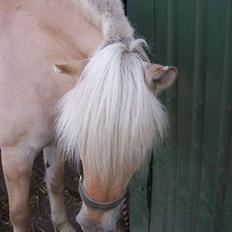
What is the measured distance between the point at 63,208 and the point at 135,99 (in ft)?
4.75

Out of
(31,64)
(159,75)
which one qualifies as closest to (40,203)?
(31,64)

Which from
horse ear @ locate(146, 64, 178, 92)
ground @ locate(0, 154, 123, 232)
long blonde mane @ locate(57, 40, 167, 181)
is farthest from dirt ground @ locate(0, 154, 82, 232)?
horse ear @ locate(146, 64, 178, 92)

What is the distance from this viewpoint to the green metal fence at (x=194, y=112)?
1.95 m

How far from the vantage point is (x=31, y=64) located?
2.06m

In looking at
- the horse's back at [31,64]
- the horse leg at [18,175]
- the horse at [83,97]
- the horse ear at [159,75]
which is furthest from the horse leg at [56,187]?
the horse ear at [159,75]

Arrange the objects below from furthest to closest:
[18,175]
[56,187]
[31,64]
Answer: [56,187] < [18,175] < [31,64]

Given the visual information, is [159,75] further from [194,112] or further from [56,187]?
[56,187]

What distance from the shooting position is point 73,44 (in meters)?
1.97

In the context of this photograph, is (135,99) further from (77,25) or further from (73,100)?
(77,25)

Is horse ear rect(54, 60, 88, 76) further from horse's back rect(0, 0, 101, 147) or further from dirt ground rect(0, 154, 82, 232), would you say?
dirt ground rect(0, 154, 82, 232)

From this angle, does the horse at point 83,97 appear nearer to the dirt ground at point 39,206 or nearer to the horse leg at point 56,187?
the horse leg at point 56,187

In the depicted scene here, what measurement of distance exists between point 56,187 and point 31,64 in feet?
3.02

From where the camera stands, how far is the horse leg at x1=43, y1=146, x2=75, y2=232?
2.60m

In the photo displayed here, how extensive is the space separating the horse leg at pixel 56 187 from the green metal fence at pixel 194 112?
481 mm
